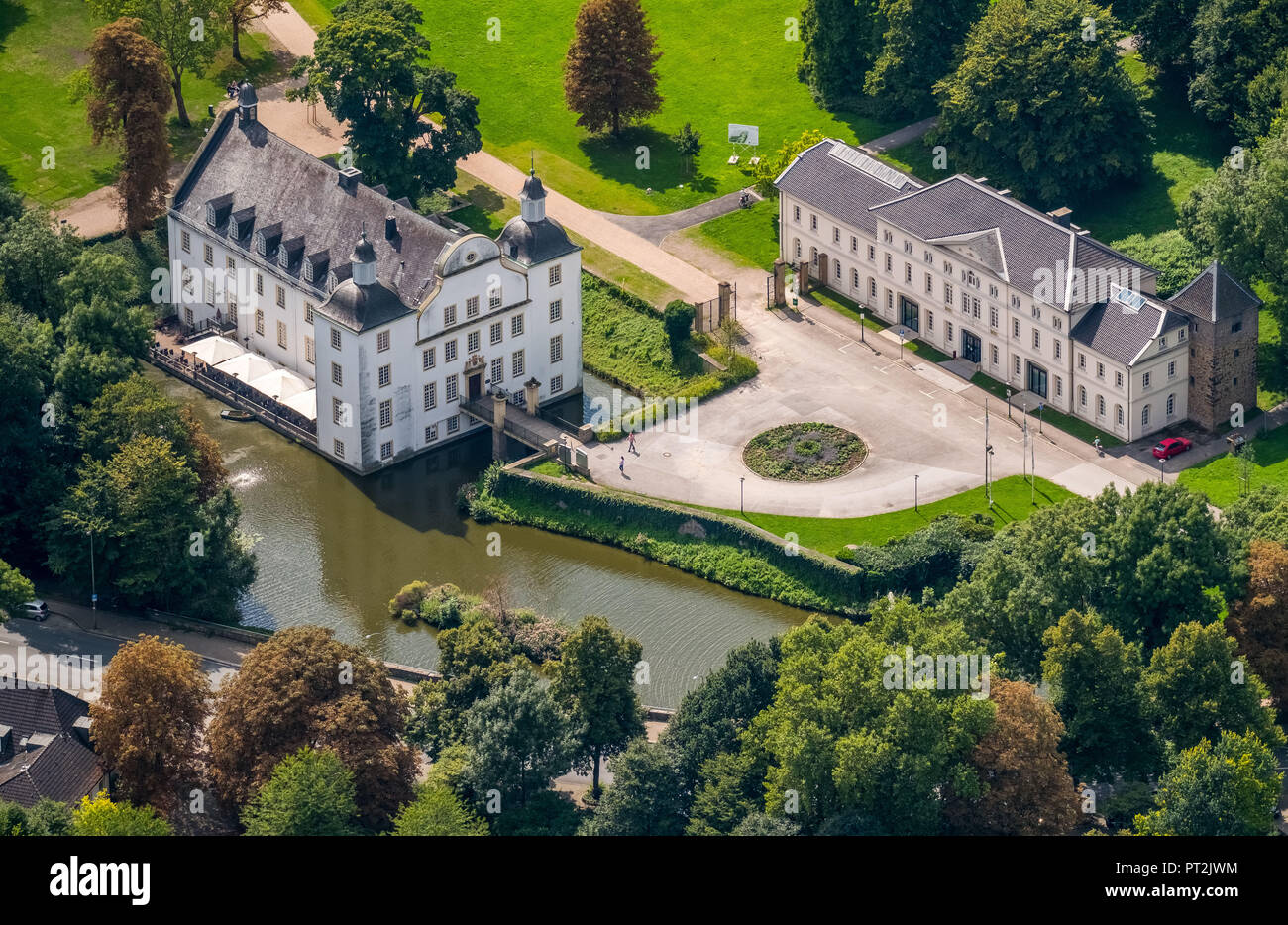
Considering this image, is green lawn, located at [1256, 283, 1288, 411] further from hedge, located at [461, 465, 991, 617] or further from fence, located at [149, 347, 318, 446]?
fence, located at [149, 347, 318, 446]

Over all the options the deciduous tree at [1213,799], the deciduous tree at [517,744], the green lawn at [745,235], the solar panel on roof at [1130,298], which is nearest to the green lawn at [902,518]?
the solar panel on roof at [1130,298]

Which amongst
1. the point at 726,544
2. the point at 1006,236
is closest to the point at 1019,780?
the point at 726,544

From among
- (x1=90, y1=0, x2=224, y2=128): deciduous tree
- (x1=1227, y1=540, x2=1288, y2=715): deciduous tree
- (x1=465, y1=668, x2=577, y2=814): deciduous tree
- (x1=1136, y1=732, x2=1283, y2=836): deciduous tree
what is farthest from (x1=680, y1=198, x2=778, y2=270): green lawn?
(x1=1136, y1=732, x2=1283, y2=836): deciduous tree

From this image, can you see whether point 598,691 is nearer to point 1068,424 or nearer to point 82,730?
point 82,730

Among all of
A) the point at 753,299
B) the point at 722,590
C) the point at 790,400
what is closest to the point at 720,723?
the point at 722,590

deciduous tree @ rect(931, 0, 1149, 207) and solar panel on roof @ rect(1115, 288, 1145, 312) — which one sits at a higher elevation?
deciduous tree @ rect(931, 0, 1149, 207)

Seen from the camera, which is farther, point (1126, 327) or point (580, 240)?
point (580, 240)

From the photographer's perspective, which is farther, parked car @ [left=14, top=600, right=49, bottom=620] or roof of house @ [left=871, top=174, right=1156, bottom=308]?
roof of house @ [left=871, top=174, right=1156, bottom=308]
